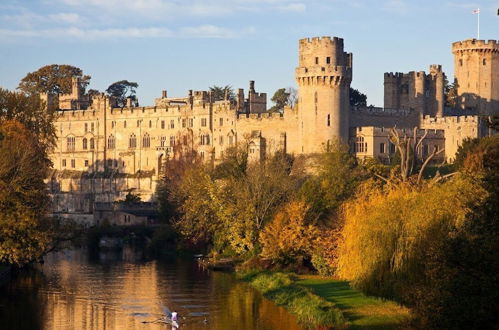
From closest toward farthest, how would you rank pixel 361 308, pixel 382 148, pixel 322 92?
pixel 361 308
pixel 382 148
pixel 322 92

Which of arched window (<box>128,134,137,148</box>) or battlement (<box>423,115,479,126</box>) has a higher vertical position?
battlement (<box>423,115,479,126</box>)

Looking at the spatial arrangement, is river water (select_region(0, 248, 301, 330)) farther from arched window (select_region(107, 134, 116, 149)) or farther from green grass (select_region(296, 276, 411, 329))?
arched window (select_region(107, 134, 116, 149))

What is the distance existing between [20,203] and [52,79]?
91.5 metres

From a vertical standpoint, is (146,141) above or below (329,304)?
above

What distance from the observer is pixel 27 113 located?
80.2 meters

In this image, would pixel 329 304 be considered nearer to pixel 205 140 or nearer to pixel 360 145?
pixel 360 145

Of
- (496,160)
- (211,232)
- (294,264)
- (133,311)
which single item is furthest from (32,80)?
(496,160)

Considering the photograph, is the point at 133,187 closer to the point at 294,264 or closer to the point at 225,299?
the point at 294,264

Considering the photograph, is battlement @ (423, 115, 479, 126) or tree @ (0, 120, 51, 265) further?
battlement @ (423, 115, 479, 126)

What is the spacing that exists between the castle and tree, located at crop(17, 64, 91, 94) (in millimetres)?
10023

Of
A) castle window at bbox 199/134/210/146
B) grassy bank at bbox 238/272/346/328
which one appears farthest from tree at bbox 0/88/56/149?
castle window at bbox 199/134/210/146

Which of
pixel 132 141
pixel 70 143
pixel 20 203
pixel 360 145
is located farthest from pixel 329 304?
Answer: pixel 70 143

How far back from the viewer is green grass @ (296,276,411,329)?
4500 centimetres

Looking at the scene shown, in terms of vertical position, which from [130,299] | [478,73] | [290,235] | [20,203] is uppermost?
[478,73]
